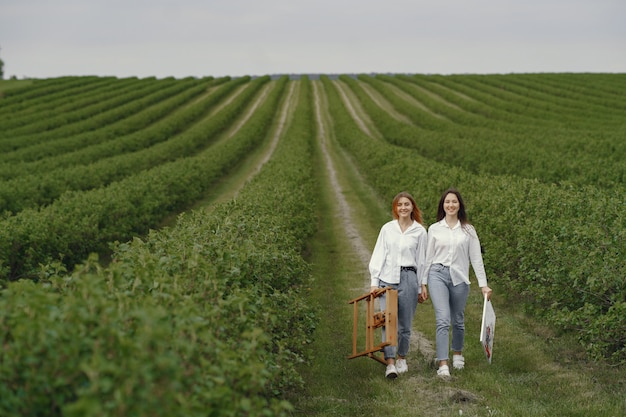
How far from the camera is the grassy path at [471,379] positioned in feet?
25.1

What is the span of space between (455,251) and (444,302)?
0.67 m

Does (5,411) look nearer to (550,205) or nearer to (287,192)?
(550,205)

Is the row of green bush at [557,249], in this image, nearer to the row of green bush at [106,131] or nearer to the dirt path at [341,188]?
the dirt path at [341,188]

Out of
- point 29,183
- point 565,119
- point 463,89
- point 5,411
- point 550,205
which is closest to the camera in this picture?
point 5,411

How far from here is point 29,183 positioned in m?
23.4

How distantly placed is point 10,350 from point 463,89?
67.5 metres

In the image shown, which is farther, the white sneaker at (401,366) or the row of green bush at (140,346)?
the white sneaker at (401,366)

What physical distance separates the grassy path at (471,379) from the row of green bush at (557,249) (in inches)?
15.4

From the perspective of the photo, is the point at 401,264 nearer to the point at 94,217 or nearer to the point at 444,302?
the point at 444,302

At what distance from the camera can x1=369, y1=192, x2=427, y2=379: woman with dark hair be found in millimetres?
8672

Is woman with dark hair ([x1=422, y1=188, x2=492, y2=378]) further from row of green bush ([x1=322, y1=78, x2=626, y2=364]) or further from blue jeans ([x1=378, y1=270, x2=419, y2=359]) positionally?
row of green bush ([x1=322, y1=78, x2=626, y2=364])

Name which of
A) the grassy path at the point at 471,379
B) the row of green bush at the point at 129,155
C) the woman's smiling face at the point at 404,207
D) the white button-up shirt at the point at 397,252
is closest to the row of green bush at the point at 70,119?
the row of green bush at the point at 129,155

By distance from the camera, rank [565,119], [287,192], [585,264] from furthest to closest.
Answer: [565,119], [287,192], [585,264]

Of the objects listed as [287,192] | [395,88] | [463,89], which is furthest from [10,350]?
[395,88]
